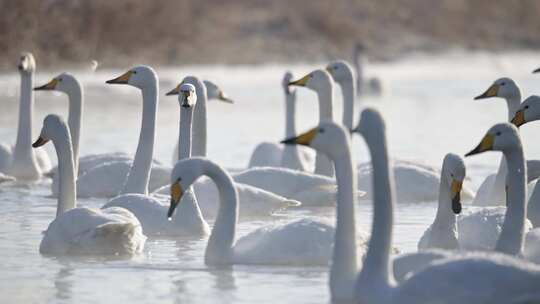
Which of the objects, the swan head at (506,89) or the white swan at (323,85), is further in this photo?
the white swan at (323,85)

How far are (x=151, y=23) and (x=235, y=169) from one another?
1597cm

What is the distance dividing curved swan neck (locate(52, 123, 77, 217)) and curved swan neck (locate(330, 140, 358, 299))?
277cm

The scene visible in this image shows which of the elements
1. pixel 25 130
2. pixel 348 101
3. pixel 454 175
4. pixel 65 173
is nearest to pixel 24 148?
pixel 25 130

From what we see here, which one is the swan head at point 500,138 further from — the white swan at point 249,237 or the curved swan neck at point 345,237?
the white swan at point 249,237

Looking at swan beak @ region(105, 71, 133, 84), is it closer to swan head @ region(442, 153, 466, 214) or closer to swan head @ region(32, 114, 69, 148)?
swan head @ region(32, 114, 69, 148)

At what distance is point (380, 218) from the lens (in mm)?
6422

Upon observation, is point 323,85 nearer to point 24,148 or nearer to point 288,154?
point 288,154

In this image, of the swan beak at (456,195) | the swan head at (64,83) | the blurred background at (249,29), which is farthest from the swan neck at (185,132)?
the blurred background at (249,29)

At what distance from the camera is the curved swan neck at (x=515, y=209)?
723 cm

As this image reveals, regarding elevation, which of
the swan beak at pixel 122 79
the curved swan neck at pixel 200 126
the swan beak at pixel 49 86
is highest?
the swan beak at pixel 122 79

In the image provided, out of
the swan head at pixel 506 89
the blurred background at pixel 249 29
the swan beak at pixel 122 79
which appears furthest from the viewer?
the blurred background at pixel 249 29

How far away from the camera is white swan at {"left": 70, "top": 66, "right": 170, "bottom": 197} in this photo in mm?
10078

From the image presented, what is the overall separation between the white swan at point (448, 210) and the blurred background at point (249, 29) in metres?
17.6

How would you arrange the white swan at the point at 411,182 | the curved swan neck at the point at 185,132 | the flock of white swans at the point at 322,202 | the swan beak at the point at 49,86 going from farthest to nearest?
the swan beak at the point at 49,86 → the white swan at the point at 411,182 → the curved swan neck at the point at 185,132 → the flock of white swans at the point at 322,202
